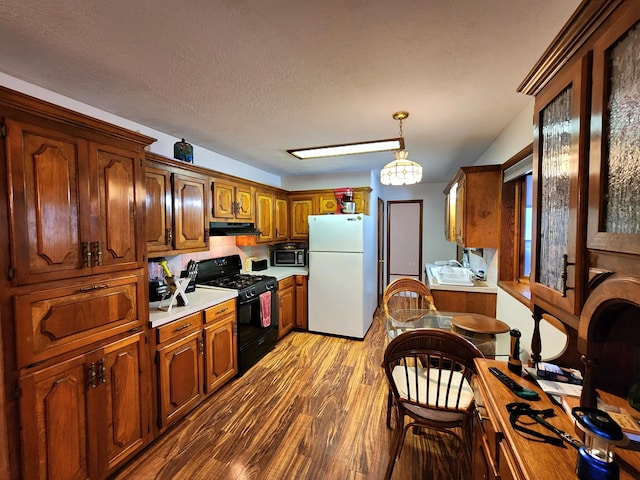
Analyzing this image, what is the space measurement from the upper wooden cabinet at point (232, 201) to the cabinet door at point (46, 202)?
146cm

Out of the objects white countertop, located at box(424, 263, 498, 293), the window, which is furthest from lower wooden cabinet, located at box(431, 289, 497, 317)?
the window

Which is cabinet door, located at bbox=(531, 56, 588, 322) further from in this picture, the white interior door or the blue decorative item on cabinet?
the white interior door

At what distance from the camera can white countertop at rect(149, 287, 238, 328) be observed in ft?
6.68

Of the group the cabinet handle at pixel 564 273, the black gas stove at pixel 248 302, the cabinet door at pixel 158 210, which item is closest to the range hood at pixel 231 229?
the black gas stove at pixel 248 302

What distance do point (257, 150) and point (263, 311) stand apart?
1.88 meters

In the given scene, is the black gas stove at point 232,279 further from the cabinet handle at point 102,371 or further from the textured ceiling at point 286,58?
the textured ceiling at point 286,58

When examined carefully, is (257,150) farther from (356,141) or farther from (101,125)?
(101,125)

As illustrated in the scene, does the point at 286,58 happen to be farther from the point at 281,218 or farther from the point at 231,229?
the point at 281,218

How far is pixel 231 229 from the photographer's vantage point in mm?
3205

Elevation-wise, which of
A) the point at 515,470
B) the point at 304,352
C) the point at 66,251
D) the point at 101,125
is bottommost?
the point at 304,352

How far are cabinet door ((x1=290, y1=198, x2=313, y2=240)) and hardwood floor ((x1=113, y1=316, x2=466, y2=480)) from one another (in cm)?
212

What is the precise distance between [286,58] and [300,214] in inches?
121

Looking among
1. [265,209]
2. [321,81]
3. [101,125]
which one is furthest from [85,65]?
[265,209]

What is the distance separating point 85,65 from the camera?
1.54 m
